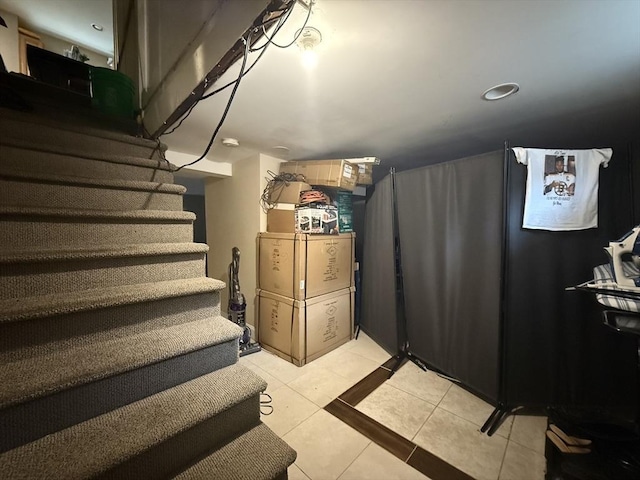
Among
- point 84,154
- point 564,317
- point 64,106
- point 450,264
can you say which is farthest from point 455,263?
point 64,106

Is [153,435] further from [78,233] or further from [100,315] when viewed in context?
[78,233]

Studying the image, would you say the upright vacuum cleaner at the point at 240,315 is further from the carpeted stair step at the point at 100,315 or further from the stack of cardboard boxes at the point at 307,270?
the carpeted stair step at the point at 100,315

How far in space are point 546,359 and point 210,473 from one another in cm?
207

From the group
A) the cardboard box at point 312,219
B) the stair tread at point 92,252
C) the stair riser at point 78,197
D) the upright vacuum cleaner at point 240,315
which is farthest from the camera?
the upright vacuum cleaner at point 240,315

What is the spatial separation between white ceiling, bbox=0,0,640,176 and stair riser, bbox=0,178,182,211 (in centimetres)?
73

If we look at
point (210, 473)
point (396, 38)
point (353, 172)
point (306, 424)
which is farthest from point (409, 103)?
point (306, 424)

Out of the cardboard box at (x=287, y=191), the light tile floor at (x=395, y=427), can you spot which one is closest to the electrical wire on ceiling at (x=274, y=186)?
the cardboard box at (x=287, y=191)

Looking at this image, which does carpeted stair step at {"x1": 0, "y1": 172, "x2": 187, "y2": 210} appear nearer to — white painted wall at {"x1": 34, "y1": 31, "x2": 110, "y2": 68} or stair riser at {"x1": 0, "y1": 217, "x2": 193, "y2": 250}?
stair riser at {"x1": 0, "y1": 217, "x2": 193, "y2": 250}

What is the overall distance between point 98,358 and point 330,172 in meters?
2.12

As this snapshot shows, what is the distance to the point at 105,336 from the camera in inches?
37.5

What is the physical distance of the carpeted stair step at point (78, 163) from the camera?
1.13 meters

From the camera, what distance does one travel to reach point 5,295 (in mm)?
870

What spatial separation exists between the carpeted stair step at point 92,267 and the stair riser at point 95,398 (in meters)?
0.43

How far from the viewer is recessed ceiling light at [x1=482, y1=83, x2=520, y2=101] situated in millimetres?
1361
